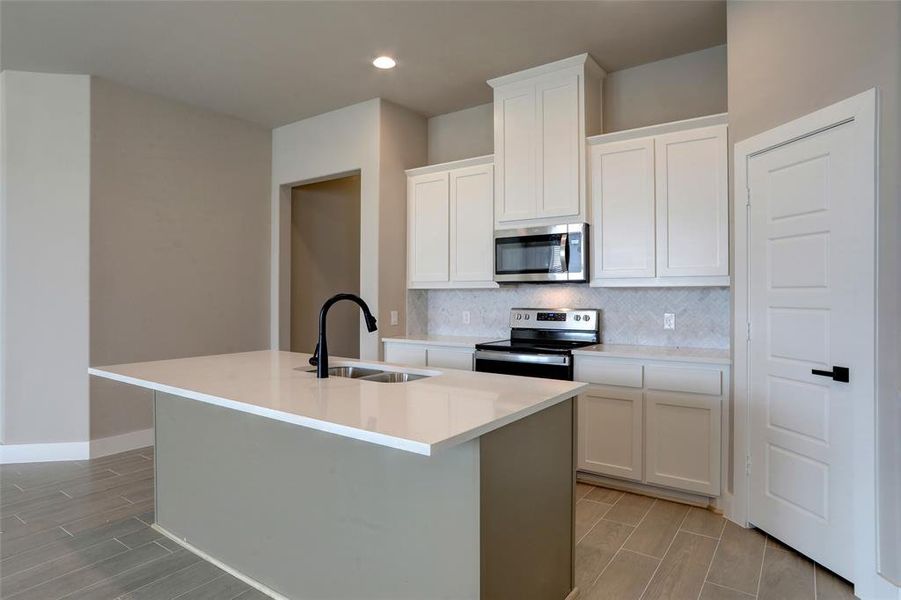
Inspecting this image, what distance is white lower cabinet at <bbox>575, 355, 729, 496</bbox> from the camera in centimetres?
289

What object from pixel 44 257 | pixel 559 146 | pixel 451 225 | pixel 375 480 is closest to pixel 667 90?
pixel 559 146

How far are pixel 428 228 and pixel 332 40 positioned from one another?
5.36 feet

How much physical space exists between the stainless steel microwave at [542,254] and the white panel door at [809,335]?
1.12m

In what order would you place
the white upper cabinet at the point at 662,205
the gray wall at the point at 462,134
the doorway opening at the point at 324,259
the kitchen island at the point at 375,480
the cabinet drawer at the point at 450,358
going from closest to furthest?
the kitchen island at the point at 375,480 < the white upper cabinet at the point at 662,205 < the cabinet drawer at the point at 450,358 < the gray wall at the point at 462,134 < the doorway opening at the point at 324,259

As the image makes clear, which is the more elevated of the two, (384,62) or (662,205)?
(384,62)

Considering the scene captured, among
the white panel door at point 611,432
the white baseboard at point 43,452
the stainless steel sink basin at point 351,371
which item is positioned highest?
the stainless steel sink basin at point 351,371

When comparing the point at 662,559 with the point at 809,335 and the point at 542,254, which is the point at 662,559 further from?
the point at 542,254

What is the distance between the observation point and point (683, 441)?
2.97 m

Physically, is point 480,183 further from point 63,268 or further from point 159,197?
point 63,268

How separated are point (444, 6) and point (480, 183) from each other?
4.66 ft

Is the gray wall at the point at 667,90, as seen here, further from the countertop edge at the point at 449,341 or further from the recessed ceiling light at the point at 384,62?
the countertop edge at the point at 449,341

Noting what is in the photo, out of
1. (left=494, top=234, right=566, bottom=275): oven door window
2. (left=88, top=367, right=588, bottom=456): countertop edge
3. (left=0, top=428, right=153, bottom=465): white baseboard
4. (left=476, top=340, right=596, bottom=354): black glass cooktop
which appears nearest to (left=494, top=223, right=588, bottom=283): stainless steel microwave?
(left=494, top=234, right=566, bottom=275): oven door window

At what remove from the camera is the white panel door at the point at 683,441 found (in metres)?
2.88

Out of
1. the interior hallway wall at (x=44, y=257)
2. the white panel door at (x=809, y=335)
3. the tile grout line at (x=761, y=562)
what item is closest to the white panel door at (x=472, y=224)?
the white panel door at (x=809, y=335)
